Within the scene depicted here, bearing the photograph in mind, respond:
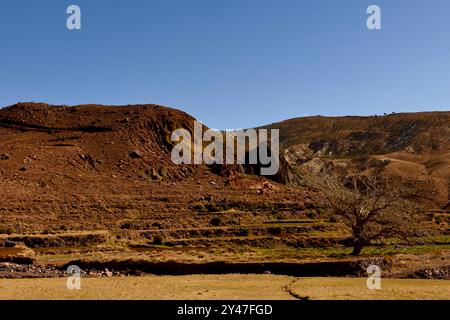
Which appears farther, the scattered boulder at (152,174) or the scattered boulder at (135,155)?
the scattered boulder at (135,155)

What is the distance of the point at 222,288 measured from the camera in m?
27.2

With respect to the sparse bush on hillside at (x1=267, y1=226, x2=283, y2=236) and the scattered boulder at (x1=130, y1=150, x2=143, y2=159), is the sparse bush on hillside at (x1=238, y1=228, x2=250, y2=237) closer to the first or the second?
the sparse bush on hillside at (x1=267, y1=226, x2=283, y2=236)

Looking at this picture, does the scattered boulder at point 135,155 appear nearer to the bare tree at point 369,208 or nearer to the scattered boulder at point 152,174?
the scattered boulder at point 152,174

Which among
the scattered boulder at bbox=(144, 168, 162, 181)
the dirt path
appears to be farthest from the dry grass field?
the scattered boulder at bbox=(144, 168, 162, 181)

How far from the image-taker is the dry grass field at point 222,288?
78.1ft

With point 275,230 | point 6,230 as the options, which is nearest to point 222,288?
point 275,230

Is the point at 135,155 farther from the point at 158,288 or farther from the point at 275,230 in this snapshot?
the point at 158,288

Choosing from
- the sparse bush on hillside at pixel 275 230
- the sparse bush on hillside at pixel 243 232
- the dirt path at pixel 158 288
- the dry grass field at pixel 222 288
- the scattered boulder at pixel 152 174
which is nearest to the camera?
the dry grass field at pixel 222 288

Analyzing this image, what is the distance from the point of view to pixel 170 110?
104 metres

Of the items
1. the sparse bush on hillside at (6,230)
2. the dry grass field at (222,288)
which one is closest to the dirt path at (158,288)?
the dry grass field at (222,288)

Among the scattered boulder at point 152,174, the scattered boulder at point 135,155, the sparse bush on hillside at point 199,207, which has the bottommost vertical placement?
the sparse bush on hillside at point 199,207

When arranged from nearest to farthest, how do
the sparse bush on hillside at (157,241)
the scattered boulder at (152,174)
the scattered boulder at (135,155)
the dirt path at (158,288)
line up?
the dirt path at (158,288)
the sparse bush on hillside at (157,241)
the scattered boulder at (152,174)
the scattered boulder at (135,155)
